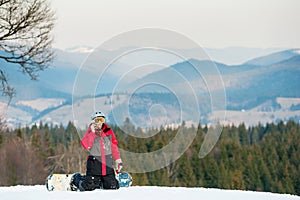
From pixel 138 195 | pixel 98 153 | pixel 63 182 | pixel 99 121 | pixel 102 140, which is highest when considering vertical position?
pixel 99 121

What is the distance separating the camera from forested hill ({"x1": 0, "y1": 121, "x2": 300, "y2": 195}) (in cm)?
7544

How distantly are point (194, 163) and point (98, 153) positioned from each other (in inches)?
3086

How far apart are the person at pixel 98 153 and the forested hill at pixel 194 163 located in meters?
55.2

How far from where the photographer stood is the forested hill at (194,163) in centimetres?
7544

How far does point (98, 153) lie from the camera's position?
1333cm

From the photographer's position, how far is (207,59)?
62.1 ft

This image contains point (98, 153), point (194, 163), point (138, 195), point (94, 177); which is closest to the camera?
point (138, 195)

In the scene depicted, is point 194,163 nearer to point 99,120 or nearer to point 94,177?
point 94,177

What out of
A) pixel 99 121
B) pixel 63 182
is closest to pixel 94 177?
pixel 63 182

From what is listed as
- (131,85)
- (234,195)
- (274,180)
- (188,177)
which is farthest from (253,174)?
(234,195)

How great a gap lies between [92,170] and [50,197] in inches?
53.8

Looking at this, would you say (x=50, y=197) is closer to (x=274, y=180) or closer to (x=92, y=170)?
(x=92, y=170)

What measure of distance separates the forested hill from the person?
5522 cm

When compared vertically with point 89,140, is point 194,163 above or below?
below
